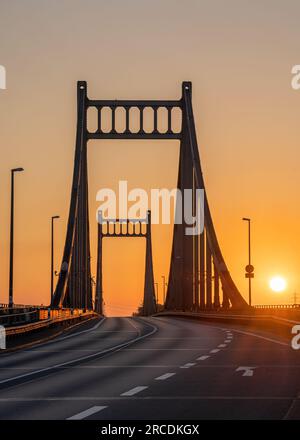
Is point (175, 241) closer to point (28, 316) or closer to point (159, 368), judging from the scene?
point (28, 316)

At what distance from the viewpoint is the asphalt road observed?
12734 mm

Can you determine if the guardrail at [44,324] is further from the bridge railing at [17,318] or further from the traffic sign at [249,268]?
the traffic sign at [249,268]

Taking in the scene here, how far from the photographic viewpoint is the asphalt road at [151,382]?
12734mm

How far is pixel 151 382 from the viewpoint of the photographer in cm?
1708

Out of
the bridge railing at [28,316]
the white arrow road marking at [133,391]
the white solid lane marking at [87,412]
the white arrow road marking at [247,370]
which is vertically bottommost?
the white arrow road marking at [133,391]

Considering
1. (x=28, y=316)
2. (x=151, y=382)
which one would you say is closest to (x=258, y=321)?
(x=28, y=316)

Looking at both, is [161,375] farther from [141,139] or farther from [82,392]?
[141,139]

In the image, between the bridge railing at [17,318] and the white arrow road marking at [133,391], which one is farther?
the bridge railing at [17,318]

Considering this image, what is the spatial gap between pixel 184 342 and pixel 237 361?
1023 centimetres

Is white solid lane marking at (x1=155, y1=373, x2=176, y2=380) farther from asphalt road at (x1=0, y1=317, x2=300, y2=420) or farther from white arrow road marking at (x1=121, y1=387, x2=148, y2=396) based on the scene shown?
white arrow road marking at (x1=121, y1=387, x2=148, y2=396)

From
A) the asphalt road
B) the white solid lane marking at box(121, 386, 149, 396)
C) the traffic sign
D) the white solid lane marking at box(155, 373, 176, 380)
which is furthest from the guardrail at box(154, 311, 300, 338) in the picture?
the white solid lane marking at box(121, 386, 149, 396)

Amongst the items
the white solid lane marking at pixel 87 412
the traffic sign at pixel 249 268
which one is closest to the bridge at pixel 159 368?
the white solid lane marking at pixel 87 412
